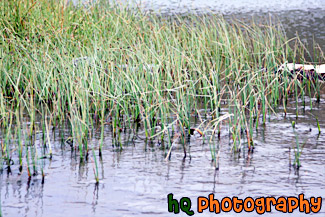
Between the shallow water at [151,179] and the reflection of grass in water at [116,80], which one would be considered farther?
the reflection of grass in water at [116,80]

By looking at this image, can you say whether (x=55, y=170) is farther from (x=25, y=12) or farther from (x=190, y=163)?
(x=25, y=12)

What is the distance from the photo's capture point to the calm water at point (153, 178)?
483cm

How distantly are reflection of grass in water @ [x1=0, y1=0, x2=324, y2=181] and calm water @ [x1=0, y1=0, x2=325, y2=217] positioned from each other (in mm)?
173

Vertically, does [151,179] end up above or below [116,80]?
below

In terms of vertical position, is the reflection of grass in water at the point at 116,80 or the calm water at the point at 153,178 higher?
the reflection of grass in water at the point at 116,80

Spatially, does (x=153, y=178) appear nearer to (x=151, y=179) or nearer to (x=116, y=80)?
(x=151, y=179)

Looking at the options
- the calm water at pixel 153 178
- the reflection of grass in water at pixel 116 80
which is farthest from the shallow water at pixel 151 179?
the reflection of grass in water at pixel 116 80

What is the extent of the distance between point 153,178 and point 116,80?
6.97 ft

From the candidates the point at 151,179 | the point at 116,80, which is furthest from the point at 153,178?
the point at 116,80

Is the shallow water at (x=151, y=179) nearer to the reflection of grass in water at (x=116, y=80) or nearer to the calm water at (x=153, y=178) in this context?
the calm water at (x=153, y=178)

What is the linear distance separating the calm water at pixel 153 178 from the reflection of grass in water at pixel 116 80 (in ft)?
0.57

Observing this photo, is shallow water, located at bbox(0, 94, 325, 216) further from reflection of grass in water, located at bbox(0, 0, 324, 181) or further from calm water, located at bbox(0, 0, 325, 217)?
reflection of grass in water, located at bbox(0, 0, 324, 181)

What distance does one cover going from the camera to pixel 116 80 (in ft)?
24.0

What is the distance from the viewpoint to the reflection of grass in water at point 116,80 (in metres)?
6.49
